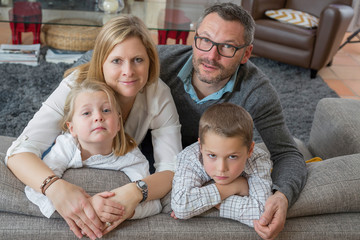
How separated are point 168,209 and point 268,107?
0.59 m

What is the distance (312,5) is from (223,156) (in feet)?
10.4

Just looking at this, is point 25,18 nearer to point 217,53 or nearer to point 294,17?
point 217,53

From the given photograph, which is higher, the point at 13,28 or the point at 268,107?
the point at 268,107

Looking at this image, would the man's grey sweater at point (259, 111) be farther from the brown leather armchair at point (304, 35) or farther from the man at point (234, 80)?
the brown leather armchair at point (304, 35)

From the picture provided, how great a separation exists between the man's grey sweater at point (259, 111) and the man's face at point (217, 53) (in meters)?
0.10

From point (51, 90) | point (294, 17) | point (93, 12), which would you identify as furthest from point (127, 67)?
Result: point (294, 17)

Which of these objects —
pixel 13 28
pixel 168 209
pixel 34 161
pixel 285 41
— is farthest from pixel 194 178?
pixel 13 28

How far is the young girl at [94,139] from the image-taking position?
4.84ft

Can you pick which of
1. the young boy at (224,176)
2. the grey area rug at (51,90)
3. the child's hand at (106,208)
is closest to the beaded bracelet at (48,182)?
the child's hand at (106,208)

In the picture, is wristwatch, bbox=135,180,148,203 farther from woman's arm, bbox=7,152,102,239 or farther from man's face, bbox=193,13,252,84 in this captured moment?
man's face, bbox=193,13,252,84

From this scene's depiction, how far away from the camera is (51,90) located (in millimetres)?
3131

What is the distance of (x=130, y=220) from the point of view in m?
1.35

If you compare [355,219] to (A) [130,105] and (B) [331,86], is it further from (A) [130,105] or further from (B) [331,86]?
(B) [331,86]

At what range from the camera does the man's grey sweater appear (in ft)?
5.04
